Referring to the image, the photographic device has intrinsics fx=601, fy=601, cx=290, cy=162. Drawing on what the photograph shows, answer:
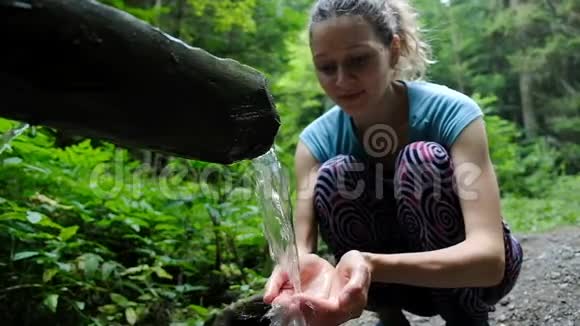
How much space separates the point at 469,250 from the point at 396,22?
2.19 ft

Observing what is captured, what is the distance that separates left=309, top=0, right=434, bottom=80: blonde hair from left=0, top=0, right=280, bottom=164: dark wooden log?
726 mm

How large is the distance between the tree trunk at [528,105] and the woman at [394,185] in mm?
9194

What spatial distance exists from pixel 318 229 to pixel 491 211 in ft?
1.53

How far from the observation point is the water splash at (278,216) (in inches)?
46.2

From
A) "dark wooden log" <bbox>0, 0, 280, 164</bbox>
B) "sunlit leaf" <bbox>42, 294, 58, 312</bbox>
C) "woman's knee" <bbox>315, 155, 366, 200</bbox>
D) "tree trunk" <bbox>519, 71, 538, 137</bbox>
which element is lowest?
"sunlit leaf" <bbox>42, 294, 58, 312</bbox>

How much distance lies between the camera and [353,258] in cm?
115

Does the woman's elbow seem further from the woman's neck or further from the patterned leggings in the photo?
the woman's neck

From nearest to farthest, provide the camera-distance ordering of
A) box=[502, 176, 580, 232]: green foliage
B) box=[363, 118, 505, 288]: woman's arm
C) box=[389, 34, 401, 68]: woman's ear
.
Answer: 1. box=[363, 118, 505, 288]: woman's arm
2. box=[389, 34, 401, 68]: woman's ear
3. box=[502, 176, 580, 232]: green foliage

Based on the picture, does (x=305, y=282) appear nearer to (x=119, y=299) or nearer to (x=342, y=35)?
(x=342, y=35)

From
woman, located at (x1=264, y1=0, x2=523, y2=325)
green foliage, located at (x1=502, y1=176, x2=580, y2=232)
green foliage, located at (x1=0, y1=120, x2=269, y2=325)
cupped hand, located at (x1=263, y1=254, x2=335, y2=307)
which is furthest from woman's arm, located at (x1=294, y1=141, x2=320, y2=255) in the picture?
green foliage, located at (x1=502, y1=176, x2=580, y2=232)

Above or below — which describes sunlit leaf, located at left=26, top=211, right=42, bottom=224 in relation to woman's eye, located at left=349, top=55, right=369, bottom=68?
below

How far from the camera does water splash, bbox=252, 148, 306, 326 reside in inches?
46.2

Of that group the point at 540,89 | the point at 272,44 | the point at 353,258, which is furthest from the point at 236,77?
the point at 540,89

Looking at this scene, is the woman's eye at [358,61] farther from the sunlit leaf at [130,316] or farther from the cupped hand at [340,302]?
the sunlit leaf at [130,316]
